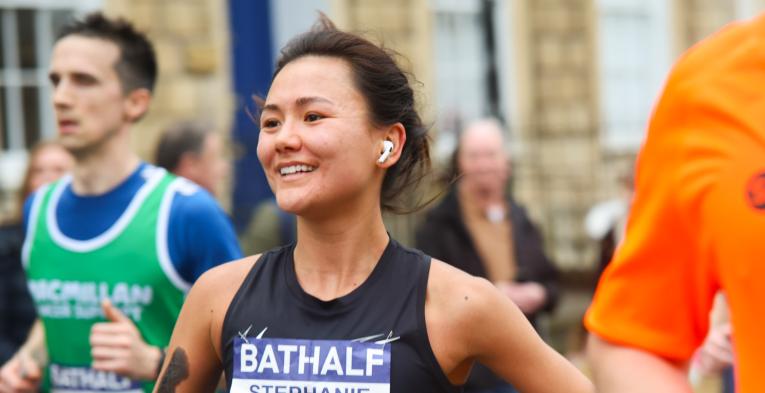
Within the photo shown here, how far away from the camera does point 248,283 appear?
296cm

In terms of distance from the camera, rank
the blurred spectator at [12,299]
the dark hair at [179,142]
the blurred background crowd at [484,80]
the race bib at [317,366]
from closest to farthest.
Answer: the race bib at [317,366] < the blurred spectator at [12,299] < the dark hair at [179,142] < the blurred background crowd at [484,80]

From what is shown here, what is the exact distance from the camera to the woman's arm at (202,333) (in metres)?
2.96

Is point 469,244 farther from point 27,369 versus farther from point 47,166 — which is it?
point 27,369

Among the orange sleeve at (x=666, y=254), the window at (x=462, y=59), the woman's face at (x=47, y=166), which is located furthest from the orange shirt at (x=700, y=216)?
the window at (x=462, y=59)

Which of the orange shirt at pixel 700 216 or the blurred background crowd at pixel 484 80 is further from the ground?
the orange shirt at pixel 700 216

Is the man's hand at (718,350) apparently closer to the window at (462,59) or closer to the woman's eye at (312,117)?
the woman's eye at (312,117)

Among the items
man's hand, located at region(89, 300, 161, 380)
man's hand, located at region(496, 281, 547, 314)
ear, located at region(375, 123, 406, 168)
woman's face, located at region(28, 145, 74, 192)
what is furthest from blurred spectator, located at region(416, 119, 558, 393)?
ear, located at region(375, 123, 406, 168)

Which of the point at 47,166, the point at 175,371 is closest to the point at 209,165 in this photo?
the point at 47,166

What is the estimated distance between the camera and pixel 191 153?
6.00 m

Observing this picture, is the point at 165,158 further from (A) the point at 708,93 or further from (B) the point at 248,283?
(A) the point at 708,93

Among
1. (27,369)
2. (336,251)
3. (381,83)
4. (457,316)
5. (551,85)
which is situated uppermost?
(381,83)

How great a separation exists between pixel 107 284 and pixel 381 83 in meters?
1.46

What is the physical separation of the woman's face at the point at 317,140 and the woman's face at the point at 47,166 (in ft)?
12.0

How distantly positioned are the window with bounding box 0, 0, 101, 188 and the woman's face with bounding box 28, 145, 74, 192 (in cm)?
475
